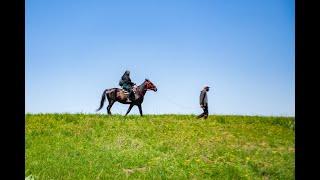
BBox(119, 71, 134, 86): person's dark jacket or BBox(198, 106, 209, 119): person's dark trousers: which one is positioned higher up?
BBox(119, 71, 134, 86): person's dark jacket

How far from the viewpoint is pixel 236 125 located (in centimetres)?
2234

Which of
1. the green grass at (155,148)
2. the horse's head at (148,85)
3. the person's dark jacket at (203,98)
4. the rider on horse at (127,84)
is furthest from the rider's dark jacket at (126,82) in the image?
the person's dark jacket at (203,98)

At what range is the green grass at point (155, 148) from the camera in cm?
1455

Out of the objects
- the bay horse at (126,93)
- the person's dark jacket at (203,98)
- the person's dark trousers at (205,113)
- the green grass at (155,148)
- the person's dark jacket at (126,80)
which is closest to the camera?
the green grass at (155,148)

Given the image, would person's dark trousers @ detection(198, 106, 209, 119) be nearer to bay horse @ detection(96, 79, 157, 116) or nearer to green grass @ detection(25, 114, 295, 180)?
green grass @ detection(25, 114, 295, 180)

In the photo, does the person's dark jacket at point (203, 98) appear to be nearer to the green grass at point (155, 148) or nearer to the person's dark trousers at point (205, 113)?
the person's dark trousers at point (205, 113)

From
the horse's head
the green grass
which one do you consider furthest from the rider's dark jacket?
the green grass

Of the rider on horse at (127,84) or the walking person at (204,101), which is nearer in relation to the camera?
the walking person at (204,101)

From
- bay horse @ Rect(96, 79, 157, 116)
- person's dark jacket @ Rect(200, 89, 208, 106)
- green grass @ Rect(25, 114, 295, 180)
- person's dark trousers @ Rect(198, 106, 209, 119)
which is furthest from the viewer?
bay horse @ Rect(96, 79, 157, 116)

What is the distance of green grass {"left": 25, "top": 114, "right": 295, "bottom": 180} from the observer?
14547 mm

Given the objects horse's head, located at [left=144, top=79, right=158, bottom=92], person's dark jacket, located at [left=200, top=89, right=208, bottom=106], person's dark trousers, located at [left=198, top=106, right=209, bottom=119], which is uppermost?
horse's head, located at [left=144, top=79, right=158, bottom=92]

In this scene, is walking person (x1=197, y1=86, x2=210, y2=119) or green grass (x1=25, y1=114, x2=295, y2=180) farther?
walking person (x1=197, y1=86, x2=210, y2=119)
